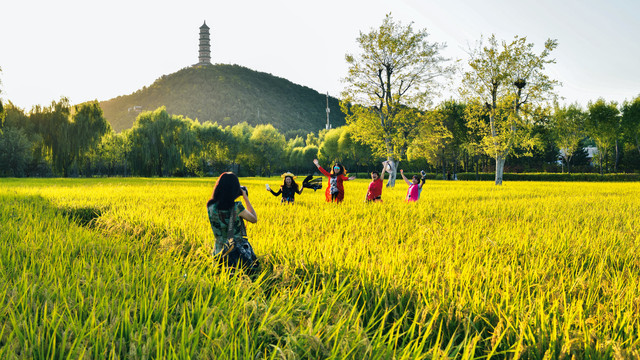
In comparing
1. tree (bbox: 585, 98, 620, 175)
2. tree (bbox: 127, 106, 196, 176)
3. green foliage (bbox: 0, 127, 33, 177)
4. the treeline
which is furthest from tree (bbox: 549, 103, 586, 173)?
green foliage (bbox: 0, 127, 33, 177)

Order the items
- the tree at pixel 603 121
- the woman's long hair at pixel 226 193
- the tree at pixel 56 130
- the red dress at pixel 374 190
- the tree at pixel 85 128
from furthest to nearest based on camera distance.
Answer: the tree at pixel 603 121 → the tree at pixel 85 128 → the tree at pixel 56 130 → the red dress at pixel 374 190 → the woman's long hair at pixel 226 193

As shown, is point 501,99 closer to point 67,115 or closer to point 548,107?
point 548,107

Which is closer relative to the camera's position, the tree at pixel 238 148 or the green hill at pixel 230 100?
the tree at pixel 238 148

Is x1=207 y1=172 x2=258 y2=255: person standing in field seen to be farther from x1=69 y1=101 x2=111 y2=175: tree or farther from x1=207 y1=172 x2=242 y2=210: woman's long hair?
x1=69 y1=101 x2=111 y2=175: tree

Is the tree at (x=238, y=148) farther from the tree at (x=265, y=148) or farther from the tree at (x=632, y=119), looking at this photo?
the tree at (x=632, y=119)

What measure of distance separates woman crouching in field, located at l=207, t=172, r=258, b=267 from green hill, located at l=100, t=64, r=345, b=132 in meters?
134

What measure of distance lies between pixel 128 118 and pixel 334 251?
5764 inches

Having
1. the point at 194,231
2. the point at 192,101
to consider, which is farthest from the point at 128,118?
the point at 194,231

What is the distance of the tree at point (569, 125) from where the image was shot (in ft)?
145

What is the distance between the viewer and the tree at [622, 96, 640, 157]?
39469 mm

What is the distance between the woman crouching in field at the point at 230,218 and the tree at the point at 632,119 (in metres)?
55.5

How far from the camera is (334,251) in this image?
3.54m

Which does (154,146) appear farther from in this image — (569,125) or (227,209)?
(569,125)

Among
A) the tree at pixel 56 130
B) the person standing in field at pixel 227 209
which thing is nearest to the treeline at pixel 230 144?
the tree at pixel 56 130
